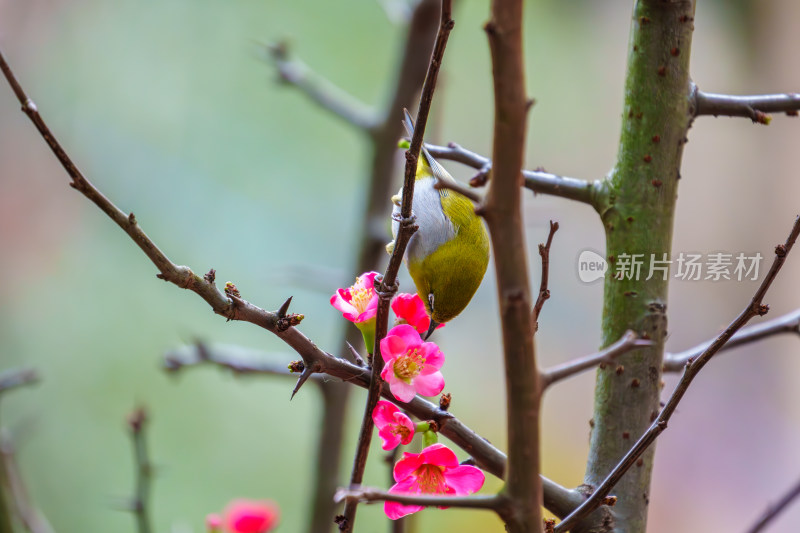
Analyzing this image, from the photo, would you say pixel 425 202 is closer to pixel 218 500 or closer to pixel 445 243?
pixel 445 243

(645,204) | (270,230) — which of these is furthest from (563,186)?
(270,230)

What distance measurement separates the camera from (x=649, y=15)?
2.07 feet

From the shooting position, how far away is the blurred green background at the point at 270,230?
2143 millimetres

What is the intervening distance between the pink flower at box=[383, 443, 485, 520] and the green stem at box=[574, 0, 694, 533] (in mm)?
214

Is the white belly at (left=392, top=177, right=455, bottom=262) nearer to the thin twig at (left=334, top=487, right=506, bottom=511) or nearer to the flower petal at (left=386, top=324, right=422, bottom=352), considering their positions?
the flower petal at (left=386, top=324, right=422, bottom=352)

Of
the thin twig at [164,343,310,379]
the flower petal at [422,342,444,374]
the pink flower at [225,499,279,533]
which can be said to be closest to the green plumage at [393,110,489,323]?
the thin twig at [164,343,310,379]

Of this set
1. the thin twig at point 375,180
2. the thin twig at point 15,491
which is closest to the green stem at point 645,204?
the thin twig at point 15,491

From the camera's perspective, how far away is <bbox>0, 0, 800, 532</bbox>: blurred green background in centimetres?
214

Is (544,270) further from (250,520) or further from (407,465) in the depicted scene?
(250,520)

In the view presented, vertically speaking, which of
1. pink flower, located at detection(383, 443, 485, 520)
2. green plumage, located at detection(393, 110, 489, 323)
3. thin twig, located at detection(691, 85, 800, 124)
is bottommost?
pink flower, located at detection(383, 443, 485, 520)

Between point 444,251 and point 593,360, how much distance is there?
0.76m

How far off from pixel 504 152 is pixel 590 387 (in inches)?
94.2

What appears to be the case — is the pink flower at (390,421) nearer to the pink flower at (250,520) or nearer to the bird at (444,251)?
the pink flower at (250,520)

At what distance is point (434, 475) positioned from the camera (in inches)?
18.3
